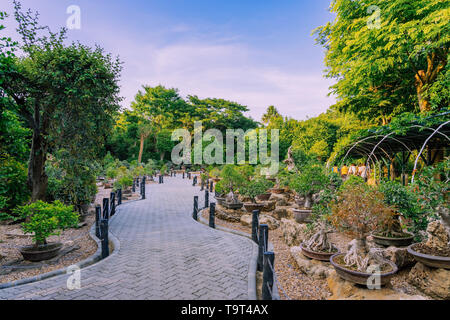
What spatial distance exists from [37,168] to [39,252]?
153 inches

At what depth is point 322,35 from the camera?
13133 mm

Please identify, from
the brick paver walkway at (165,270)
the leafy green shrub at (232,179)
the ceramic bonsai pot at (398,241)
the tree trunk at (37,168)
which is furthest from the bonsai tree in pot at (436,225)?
the tree trunk at (37,168)

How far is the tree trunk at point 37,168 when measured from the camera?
25.6ft

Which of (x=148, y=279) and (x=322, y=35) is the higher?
(x=322, y=35)

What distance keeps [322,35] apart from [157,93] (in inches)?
1283

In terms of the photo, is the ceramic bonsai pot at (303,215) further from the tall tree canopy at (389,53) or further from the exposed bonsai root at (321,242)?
the tall tree canopy at (389,53)

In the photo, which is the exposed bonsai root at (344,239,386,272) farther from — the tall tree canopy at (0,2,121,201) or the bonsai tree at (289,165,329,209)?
the tall tree canopy at (0,2,121,201)

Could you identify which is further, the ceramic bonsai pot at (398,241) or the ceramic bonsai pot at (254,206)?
the ceramic bonsai pot at (254,206)

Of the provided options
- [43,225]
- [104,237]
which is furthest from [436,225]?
[43,225]

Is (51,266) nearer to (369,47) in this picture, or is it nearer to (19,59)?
(19,59)

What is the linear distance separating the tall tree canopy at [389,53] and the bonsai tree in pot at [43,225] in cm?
1040

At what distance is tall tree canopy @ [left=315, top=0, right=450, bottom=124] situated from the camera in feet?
26.3
